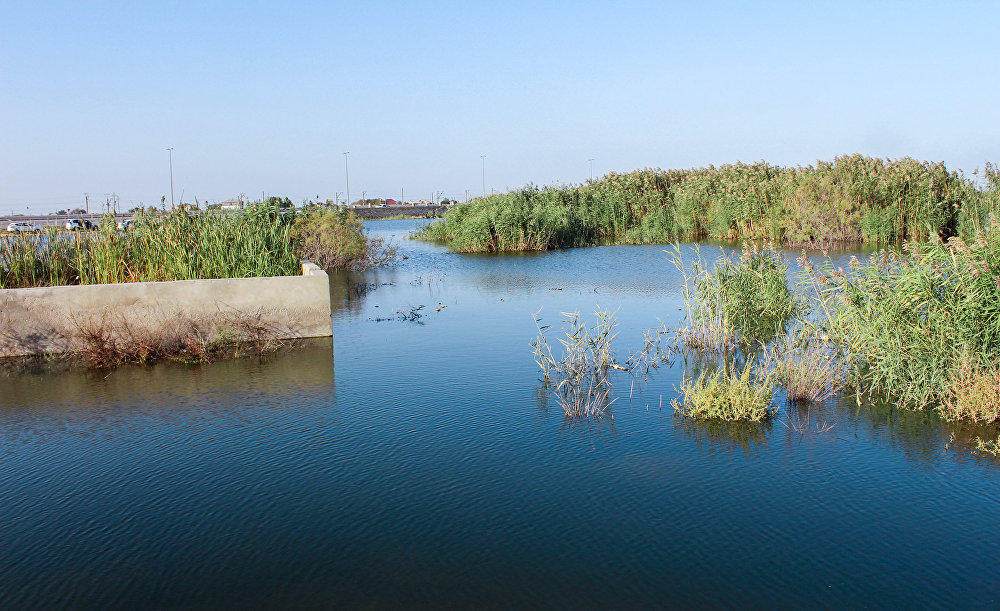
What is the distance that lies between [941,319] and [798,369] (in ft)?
4.30

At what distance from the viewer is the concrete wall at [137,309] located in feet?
32.0

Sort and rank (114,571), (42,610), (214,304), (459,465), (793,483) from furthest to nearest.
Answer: (214,304) → (459,465) → (793,483) → (114,571) → (42,610)

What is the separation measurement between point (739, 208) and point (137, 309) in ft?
76.0

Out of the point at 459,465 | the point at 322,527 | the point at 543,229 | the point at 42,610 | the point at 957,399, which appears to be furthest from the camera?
the point at 543,229

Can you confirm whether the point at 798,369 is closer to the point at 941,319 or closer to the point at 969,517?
the point at 941,319

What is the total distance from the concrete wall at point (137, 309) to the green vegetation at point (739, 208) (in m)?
17.3

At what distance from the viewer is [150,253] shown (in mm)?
11352

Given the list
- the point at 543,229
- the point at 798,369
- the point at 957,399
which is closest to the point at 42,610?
the point at 798,369

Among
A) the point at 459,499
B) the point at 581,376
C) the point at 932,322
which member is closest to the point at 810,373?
the point at 932,322

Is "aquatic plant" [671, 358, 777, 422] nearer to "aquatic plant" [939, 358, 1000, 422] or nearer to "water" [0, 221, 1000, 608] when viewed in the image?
"water" [0, 221, 1000, 608]

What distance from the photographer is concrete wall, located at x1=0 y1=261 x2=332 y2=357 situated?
32.0 feet

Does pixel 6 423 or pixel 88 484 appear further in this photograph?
pixel 6 423

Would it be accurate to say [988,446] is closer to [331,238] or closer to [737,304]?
[737,304]

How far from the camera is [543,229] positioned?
28328 millimetres
